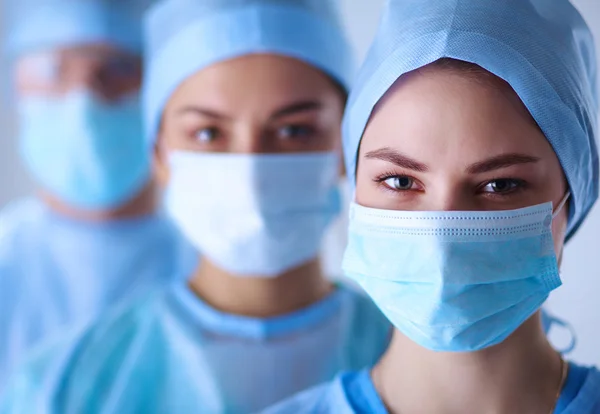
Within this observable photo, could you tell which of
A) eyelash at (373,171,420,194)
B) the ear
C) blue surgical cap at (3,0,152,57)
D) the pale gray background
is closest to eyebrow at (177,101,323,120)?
the ear

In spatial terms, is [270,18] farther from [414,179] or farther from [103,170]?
[103,170]

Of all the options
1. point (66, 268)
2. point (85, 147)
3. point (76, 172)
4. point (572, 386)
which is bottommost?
point (66, 268)

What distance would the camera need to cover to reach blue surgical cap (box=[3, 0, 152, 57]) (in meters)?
2.72

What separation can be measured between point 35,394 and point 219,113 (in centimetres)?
Result: 87

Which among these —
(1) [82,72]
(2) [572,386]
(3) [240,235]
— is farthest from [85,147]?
(2) [572,386]

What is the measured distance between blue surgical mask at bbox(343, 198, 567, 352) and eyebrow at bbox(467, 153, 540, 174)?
0.26 ft

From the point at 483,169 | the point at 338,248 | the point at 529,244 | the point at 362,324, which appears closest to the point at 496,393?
the point at 529,244

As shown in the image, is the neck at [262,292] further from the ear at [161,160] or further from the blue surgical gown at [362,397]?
the blue surgical gown at [362,397]

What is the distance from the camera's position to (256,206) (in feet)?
6.10

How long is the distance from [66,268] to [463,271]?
1.95 metres

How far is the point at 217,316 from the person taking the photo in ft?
6.45

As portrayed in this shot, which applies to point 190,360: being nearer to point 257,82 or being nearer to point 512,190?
point 257,82

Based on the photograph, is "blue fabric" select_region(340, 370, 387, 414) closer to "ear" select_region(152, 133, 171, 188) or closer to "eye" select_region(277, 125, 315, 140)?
"eye" select_region(277, 125, 315, 140)

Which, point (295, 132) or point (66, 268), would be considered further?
point (66, 268)
